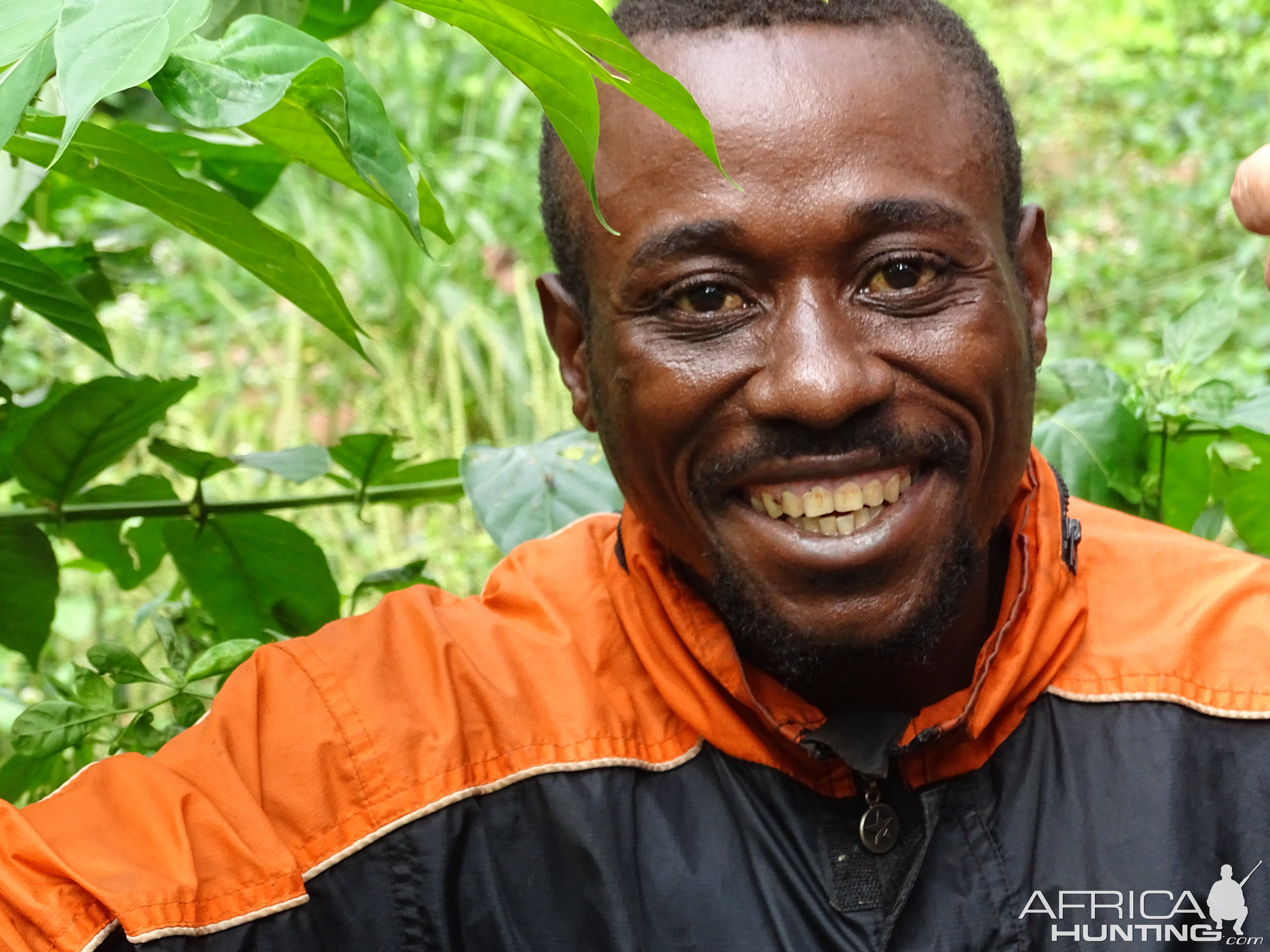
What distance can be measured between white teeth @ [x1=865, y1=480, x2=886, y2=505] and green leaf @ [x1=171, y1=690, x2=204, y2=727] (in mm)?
679

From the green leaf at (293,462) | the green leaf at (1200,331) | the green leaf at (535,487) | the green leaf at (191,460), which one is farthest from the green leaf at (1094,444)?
the green leaf at (191,460)

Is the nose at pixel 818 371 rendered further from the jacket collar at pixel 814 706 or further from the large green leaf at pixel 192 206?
the large green leaf at pixel 192 206

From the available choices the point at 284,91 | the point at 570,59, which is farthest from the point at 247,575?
the point at 570,59

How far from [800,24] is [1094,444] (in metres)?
0.71

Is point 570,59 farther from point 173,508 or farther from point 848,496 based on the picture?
point 173,508

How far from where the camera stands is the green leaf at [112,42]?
0.64m

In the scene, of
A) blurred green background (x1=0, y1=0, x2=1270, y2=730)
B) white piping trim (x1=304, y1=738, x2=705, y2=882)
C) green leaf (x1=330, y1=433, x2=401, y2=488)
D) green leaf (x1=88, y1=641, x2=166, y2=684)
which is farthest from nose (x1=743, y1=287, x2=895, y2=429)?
blurred green background (x1=0, y1=0, x2=1270, y2=730)

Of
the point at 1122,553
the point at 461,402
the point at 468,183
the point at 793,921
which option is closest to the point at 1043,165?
the point at 468,183

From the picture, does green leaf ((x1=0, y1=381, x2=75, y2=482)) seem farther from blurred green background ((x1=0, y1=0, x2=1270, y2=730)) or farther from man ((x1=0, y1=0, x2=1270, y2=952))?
blurred green background ((x1=0, y1=0, x2=1270, y2=730))

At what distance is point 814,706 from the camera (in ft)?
4.52

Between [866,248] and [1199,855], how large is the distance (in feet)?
2.22

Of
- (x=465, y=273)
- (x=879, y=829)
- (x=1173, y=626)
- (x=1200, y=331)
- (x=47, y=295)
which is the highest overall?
(x=47, y=295)

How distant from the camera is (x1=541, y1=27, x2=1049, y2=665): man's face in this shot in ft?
4.14

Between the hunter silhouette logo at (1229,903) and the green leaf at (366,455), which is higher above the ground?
the green leaf at (366,455)
